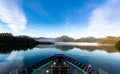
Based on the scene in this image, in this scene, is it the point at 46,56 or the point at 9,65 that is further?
the point at 46,56

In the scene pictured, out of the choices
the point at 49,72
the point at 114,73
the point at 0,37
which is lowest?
the point at 114,73

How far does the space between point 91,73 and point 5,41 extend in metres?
160

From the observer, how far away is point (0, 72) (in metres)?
33.9

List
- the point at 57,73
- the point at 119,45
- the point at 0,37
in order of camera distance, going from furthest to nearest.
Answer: the point at 119,45, the point at 0,37, the point at 57,73

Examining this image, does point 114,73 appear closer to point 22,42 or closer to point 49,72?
point 49,72

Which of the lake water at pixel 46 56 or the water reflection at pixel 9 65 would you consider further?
the lake water at pixel 46 56

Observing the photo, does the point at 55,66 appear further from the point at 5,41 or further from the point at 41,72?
the point at 5,41

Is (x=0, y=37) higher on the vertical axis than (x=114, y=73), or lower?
higher

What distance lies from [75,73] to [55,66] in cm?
705

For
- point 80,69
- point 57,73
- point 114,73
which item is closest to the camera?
point 57,73

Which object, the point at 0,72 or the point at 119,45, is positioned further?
the point at 119,45

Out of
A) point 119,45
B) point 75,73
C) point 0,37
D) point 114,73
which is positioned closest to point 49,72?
point 75,73

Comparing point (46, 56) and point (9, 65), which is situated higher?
point (9, 65)

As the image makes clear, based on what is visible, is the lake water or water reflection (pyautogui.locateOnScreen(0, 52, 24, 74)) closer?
water reflection (pyautogui.locateOnScreen(0, 52, 24, 74))
